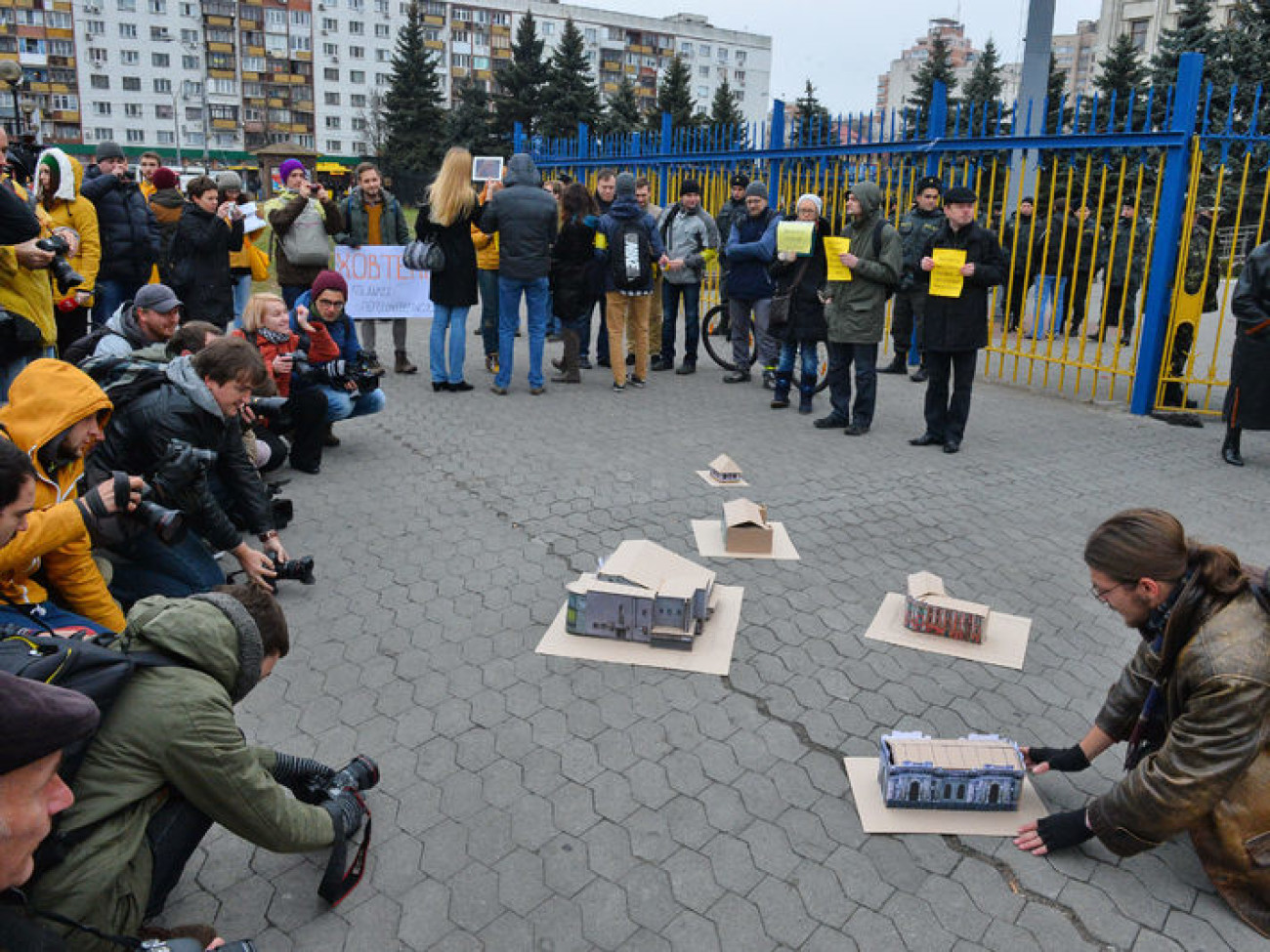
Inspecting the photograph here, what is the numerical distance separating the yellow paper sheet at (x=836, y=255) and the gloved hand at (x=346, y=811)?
606 cm

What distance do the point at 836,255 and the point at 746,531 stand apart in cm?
333

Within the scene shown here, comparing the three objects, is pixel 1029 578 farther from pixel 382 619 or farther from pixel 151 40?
pixel 151 40

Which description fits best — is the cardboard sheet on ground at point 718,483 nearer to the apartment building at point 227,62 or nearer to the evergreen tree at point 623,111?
the evergreen tree at point 623,111

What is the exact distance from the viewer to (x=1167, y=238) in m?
8.53

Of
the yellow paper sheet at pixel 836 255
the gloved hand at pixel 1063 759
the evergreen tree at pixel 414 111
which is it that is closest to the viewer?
the gloved hand at pixel 1063 759

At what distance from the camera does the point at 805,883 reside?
291 centimetres

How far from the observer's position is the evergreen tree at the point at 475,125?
5269 centimetres

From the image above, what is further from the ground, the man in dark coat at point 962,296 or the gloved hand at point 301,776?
the man in dark coat at point 962,296

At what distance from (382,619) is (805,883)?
98.1 inches

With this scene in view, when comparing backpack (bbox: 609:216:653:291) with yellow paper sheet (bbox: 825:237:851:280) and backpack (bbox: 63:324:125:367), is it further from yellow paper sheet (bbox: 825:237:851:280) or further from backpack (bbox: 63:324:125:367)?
backpack (bbox: 63:324:125:367)

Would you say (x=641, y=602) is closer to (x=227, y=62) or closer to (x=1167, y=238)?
(x=1167, y=238)

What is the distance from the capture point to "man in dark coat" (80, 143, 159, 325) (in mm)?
8336

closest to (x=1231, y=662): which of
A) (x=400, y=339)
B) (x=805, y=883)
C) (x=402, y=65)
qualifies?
(x=805, y=883)

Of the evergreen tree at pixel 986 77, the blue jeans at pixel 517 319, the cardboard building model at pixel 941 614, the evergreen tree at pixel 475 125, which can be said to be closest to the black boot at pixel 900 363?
the blue jeans at pixel 517 319
